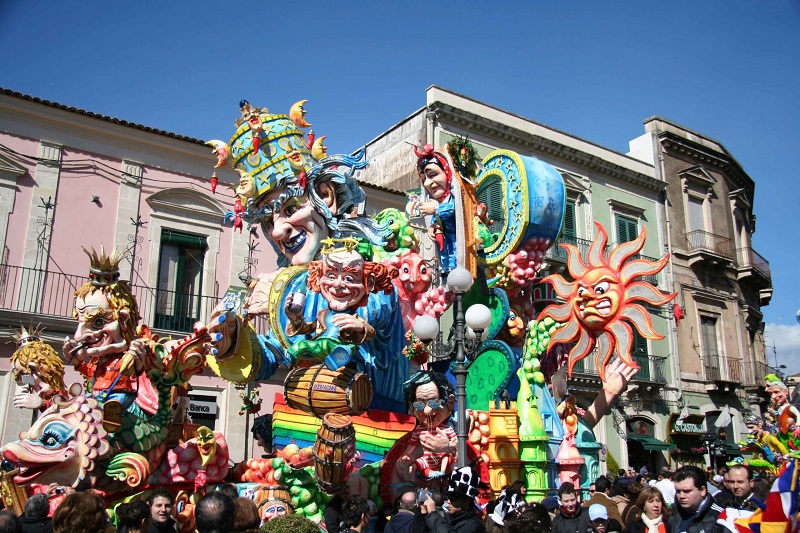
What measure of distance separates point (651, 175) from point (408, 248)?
20370mm

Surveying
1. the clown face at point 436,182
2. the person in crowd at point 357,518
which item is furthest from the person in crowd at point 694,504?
the clown face at point 436,182

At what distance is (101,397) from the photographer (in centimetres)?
637

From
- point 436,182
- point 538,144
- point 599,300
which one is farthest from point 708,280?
point 436,182

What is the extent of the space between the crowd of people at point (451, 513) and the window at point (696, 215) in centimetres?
2230

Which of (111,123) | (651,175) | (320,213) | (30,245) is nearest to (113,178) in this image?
(111,123)

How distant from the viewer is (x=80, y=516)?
3.65 meters

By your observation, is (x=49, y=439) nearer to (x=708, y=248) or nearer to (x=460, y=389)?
(x=460, y=389)

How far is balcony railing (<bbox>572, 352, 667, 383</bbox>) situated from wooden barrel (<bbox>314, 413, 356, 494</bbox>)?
17617mm

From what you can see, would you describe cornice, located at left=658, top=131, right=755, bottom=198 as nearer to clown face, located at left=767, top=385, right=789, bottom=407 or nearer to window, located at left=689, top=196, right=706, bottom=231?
window, located at left=689, top=196, right=706, bottom=231

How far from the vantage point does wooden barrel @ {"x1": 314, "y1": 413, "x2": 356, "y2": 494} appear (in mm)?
6133

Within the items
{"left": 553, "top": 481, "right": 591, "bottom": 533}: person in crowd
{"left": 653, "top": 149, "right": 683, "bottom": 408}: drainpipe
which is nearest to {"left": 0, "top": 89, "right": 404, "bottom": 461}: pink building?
{"left": 553, "top": 481, "right": 591, "bottom": 533}: person in crowd

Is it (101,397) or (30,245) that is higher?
(30,245)

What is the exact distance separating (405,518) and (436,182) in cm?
485

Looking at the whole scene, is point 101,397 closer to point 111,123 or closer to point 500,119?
point 111,123
